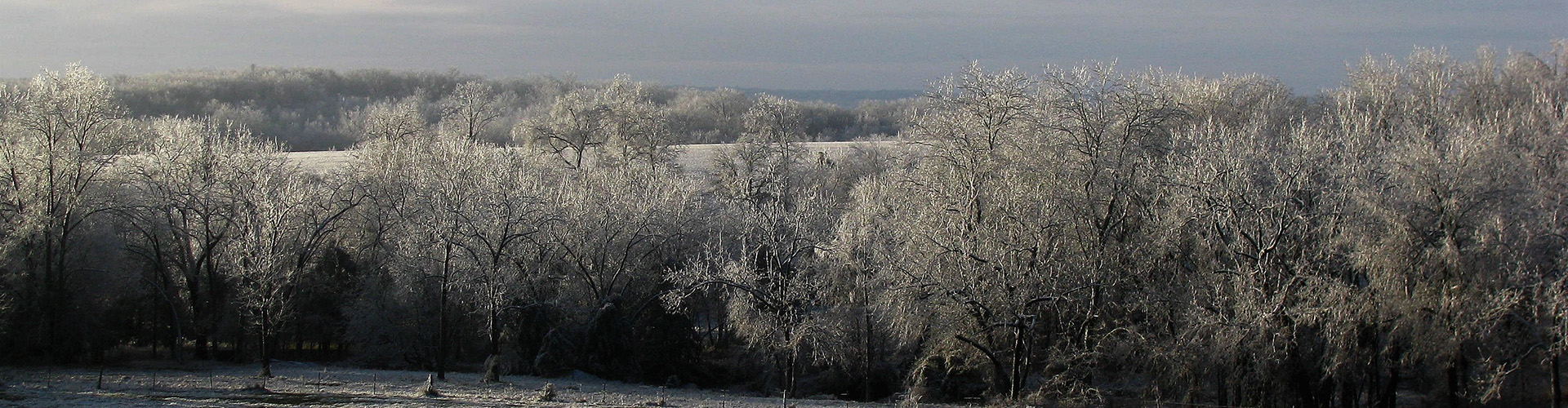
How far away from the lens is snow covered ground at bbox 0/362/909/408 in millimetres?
21062

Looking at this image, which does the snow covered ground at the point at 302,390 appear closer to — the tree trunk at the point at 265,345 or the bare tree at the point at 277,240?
the tree trunk at the point at 265,345

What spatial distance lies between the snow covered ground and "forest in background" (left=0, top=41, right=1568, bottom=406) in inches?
56.1

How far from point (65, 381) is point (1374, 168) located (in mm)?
31604

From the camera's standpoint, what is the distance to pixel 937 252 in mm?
24281

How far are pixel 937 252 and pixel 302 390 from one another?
15.5 meters

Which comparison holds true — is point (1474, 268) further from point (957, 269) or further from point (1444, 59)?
point (1444, 59)

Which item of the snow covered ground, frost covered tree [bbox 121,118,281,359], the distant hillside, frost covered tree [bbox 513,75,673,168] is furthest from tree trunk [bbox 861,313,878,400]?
the distant hillside

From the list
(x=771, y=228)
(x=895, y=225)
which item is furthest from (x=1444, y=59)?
(x=771, y=228)

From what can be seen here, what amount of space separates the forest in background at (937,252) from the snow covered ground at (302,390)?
4.67ft

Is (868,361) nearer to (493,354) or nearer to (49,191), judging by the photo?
(493,354)

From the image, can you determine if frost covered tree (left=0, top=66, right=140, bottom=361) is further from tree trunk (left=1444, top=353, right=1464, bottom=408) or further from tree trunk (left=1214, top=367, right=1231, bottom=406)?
tree trunk (left=1444, top=353, right=1464, bottom=408)

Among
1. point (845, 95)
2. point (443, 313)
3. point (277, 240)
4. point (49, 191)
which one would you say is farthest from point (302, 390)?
point (845, 95)

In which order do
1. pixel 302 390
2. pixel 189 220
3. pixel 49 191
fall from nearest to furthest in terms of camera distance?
pixel 302 390 < pixel 49 191 < pixel 189 220

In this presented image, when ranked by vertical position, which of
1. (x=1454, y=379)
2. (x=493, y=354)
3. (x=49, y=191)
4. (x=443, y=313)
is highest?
(x=49, y=191)
